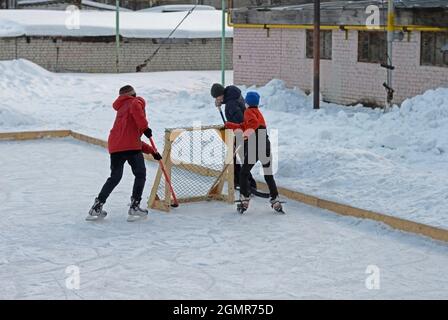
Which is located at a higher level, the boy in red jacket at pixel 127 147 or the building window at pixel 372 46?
the building window at pixel 372 46

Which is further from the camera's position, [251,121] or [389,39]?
[389,39]

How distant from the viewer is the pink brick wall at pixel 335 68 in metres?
18.8

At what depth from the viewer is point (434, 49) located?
18562 millimetres

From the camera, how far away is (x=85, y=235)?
376 inches

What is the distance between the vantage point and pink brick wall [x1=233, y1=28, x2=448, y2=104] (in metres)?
18.8

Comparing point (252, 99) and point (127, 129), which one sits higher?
point (252, 99)

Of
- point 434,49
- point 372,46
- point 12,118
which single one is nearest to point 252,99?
point 12,118

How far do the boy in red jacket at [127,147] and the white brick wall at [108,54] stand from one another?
1974 centimetres

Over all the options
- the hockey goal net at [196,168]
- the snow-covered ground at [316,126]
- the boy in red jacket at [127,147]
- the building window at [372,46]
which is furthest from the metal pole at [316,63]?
the boy in red jacket at [127,147]

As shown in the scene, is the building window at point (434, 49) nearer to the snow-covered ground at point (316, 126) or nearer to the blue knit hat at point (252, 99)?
the snow-covered ground at point (316, 126)

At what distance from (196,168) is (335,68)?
8843 millimetres

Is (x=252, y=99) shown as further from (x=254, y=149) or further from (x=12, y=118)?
(x=12, y=118)
